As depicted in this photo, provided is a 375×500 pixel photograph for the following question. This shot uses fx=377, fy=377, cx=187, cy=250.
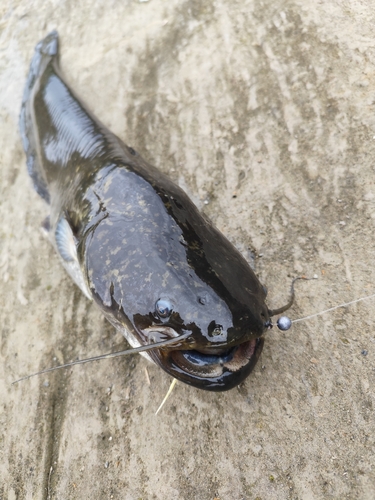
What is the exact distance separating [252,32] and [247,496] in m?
3.64

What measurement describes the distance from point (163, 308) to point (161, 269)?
20 centimetres

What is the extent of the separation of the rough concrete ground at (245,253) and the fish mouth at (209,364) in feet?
1.42

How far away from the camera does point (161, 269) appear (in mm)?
1851

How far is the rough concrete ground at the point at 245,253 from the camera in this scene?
2.05m

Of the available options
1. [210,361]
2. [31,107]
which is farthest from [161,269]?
[31,107]

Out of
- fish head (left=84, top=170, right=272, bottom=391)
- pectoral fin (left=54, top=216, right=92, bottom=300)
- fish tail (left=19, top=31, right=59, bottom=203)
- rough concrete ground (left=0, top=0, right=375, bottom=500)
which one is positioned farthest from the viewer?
fish tail (left=19, top=31, right=59, bottom=203)

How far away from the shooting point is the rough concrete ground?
2.05m

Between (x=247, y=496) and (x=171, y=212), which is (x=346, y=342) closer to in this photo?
(x=247, y=496)

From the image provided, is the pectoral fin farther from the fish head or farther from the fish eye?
the fish eye

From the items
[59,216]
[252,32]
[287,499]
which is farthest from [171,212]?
[252,32]

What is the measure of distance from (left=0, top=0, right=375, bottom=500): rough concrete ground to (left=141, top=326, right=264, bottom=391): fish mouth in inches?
17.1

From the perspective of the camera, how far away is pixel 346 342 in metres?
2.12

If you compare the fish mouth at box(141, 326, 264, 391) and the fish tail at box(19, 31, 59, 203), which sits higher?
the fish tail at box(19, 31, 59, 203)

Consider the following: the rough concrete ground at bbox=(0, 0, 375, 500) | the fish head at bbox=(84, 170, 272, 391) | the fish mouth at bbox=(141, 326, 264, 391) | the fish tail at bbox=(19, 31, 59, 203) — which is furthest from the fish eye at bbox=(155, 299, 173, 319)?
the fish tail at bbox=(19, 31, 59, 203)
